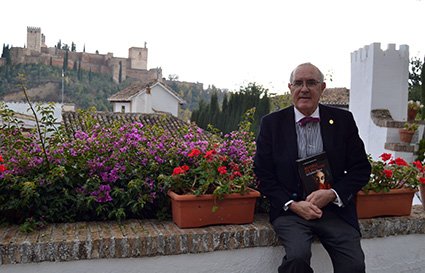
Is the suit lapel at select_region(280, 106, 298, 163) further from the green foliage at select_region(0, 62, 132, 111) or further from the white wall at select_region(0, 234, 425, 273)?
the green foliage at select_region(0, 62, 132, 111)

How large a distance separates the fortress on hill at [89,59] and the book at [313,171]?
211 ft

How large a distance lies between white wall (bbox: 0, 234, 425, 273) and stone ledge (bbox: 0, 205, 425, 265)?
0.03 meters

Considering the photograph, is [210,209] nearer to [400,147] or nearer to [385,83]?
[400,147]

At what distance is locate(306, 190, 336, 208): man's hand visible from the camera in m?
2.14

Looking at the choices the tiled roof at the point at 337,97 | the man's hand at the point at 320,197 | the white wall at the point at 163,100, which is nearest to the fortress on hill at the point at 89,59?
the white wall at the point at 163,100

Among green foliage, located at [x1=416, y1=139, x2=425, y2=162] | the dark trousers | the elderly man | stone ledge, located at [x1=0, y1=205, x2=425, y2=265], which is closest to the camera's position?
stone ledge, located at [x1=0, y1=205, x2=425, y2=265]

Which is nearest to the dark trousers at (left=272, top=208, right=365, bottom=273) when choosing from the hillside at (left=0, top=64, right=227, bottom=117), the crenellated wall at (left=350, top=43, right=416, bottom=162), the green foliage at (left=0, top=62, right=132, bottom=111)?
the crenellated wall at (left=350, top=43, right=416, bottom=162)

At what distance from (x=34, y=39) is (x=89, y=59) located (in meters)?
9.44

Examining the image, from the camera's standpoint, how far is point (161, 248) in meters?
2.01

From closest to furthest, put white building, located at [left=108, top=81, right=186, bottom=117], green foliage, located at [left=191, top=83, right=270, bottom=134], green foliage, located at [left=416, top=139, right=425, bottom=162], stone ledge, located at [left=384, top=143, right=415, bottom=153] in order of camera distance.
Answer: green foliage, located at [left=416, top=139, right=425, bottom=162]
stone ledge, located at [left=384, top=143, right=415, bottom=153]
green foliage, located at [left=191, top=83, right=270, bottom=134]
white building, located at [left=108, top=81, right=186, bottom=117]

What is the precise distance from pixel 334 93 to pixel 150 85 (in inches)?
555

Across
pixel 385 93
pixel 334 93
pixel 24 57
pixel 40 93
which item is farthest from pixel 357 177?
pixel 24 57

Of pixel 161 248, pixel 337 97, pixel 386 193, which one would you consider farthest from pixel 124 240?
pixel 337 97

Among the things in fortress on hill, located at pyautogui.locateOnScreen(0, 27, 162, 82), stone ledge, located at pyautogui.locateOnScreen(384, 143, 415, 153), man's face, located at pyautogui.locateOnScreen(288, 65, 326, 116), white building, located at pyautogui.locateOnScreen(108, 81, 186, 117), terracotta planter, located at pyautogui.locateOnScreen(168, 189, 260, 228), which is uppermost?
fortress on hill, located at pyautogui.locateOnScreen(0, 27, 162, 82)
